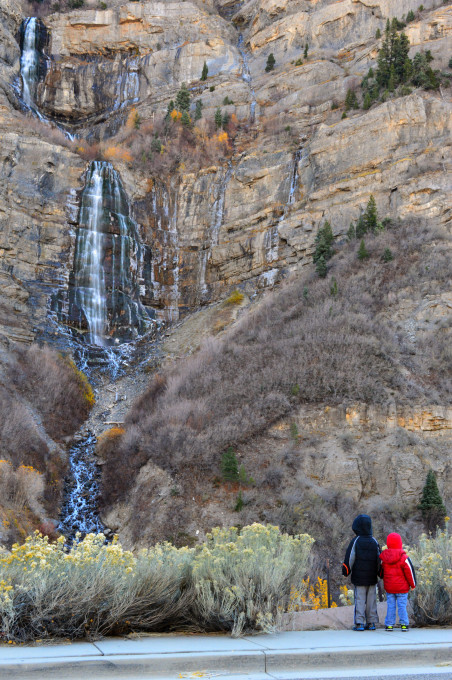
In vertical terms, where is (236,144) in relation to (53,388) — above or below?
above

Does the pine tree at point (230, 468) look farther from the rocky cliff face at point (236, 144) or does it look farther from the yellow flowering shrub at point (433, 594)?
the rocky cliff face at point (236, 144)

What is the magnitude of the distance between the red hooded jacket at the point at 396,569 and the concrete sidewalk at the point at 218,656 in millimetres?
705

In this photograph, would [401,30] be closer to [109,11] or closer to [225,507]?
[109,11]

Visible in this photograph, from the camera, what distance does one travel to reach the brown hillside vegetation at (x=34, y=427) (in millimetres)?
20391

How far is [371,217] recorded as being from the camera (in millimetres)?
33062

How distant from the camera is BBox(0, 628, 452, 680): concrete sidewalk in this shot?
5.01 m

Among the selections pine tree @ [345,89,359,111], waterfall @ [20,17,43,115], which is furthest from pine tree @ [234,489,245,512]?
waterfall @ [20,17,43,115]

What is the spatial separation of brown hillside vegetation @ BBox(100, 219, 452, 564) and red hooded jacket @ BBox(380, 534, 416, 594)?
495 inches

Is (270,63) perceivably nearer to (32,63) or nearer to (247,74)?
(247,74)

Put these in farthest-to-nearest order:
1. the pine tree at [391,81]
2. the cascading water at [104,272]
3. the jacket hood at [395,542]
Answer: the pine tree at [391,81]
the cascading water at [104,272]
the jacket hood at [395,542]

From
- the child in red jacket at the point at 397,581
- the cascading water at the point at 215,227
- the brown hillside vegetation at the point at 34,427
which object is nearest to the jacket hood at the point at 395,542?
the child in red jacket at the point at 397,581

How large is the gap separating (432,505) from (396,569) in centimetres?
1389

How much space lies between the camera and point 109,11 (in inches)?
2308

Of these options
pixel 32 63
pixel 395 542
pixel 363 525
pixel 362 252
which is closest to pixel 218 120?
pixel 32 63
